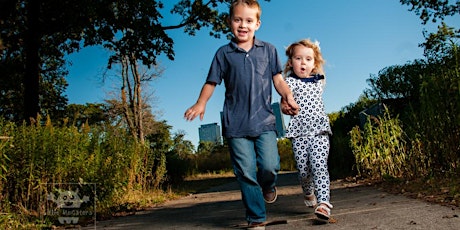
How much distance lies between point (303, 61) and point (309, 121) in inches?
23.8

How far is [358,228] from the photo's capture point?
9.50 feet

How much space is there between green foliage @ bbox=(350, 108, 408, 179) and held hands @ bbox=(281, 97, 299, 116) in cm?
344

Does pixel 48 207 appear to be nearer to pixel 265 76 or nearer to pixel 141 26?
pixel 265 76

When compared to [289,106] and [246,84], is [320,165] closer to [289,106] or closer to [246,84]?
[289,106]

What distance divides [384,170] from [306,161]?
357 cm

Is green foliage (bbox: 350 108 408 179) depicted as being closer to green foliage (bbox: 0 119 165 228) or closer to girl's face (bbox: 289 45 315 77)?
girl's face (bbox: 289 45 315 77)

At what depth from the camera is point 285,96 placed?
350 centimetres

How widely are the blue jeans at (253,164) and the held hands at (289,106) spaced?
24 cm

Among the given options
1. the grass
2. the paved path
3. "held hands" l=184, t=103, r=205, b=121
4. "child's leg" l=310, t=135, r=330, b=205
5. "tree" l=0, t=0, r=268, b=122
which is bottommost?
the paved path

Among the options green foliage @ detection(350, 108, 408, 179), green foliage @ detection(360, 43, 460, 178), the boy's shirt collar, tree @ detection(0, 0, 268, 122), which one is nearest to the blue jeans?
the boy's shirt collar

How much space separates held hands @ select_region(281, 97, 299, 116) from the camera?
3.42 meters

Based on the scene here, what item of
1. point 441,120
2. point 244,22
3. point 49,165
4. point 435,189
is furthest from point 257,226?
point 49,165

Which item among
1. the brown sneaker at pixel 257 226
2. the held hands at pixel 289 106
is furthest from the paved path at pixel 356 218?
the held hands at pixel 289 106

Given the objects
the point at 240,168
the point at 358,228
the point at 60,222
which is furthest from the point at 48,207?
the point at 358,228
